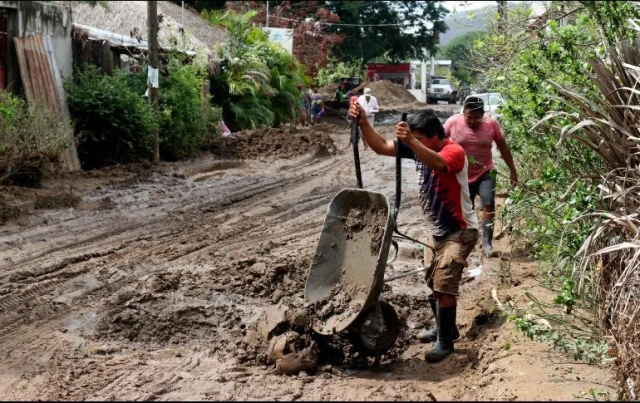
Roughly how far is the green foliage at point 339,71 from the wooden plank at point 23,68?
3138cm

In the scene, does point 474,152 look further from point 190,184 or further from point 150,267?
point 190,184

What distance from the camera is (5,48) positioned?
13477 millimetres

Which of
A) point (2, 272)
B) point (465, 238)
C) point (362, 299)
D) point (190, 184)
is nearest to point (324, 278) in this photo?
point (362, 299)

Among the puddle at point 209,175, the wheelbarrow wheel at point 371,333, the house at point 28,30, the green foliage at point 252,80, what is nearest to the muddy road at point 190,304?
the wheelbarrow wheel at point 371,333

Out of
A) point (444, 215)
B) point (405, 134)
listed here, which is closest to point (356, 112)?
point (405, 134)

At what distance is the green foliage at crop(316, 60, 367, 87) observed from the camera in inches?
1773

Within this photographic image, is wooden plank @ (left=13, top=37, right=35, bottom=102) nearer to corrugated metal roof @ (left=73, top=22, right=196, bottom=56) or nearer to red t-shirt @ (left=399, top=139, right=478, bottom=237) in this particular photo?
corrugated metal roof @ (left=73, top=22, right=196, bottom=56)

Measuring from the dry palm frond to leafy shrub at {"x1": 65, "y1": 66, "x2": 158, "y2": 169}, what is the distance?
9841 millimetres

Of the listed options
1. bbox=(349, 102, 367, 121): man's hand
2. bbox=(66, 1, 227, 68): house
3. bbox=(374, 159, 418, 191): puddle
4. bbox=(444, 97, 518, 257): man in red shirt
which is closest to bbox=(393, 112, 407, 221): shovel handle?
bbox=(349, 102, 367, 121): man's hand

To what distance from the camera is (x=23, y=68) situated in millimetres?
13508

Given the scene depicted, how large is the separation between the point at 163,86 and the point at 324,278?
38.3 feet

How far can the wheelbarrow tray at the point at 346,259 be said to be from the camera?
5.84 m

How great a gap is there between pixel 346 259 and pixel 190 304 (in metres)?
1.67

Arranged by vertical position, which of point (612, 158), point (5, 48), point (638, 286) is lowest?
point (638, 286)
